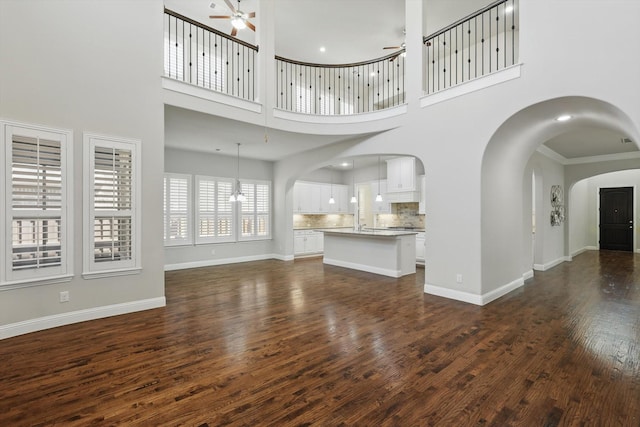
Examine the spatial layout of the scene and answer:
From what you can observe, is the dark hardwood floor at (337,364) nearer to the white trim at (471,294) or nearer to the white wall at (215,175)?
the white trim at (471,294)

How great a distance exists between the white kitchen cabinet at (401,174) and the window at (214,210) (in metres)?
4.72

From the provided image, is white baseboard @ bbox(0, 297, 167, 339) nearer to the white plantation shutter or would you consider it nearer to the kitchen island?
the white plantation shutter

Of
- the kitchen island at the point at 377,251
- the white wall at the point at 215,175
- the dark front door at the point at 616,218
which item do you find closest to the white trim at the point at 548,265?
the kitchen island at the point at 377,251

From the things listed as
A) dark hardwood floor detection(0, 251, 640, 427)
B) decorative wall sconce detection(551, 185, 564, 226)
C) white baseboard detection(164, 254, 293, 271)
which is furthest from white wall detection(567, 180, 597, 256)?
white baseboard detection(164, 254, 293, 271)

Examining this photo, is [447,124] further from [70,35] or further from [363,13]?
[70,35]

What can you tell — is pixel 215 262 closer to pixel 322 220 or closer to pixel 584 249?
pixel 322 220

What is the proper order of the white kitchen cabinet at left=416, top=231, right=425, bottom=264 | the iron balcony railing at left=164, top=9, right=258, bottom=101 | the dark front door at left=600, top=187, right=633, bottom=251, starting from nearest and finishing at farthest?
the iron balcony railing at left=164, top=9, right=258, bottom=101 → the white kitchen cabinet at left=416, top=231, right=425, bottom=264 → the dark front door at left=600, top=187, right=633, bottom=251

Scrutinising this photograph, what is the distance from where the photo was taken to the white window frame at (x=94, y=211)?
12.3 feet

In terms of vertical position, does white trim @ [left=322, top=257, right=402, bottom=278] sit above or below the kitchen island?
below

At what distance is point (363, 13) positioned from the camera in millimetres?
6242

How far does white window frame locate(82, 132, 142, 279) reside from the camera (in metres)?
3.74

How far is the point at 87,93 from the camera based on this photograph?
375cm

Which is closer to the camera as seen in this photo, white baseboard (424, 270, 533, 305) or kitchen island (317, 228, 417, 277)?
white baseboard (424, 270, 533, 305)

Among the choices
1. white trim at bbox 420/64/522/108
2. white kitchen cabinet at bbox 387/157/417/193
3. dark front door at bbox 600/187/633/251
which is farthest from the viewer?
dark front door at bbox 600/187/633/251
